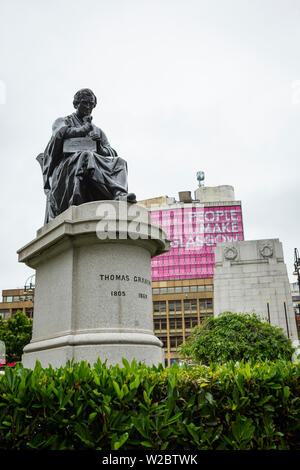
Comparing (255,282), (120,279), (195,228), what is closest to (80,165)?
(120,279)

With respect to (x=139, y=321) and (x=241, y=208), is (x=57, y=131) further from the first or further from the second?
(x=241, y=208)

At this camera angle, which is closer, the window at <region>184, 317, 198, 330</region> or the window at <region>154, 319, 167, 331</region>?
the window at <region>184, 317, 198, 330</region>

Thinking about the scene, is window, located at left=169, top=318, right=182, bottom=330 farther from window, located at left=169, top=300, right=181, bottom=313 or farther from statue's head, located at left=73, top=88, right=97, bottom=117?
statue's head, located at left=73, top=88, right=97, bottom=117

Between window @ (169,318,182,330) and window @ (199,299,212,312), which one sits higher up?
window @ (199,299,212,312)

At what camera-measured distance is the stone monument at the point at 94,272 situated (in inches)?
264

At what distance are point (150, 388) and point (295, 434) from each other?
138 centimetres

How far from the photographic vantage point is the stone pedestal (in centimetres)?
663

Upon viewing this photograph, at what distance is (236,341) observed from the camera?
23.8 meters

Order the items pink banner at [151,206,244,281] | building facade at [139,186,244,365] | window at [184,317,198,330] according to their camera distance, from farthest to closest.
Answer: pink banner at [151,206,244,281] → building facade at [139,186,244,365] → window at [184,317,198,330]

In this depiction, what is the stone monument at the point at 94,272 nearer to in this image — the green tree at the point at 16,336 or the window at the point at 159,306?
the green tree at the point at 16,336

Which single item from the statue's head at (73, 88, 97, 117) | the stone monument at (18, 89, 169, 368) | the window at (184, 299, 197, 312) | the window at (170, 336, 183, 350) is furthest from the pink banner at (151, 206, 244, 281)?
the stone monument at (18, 89, 169, 368)

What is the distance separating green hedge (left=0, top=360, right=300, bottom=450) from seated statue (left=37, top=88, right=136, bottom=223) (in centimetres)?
453
